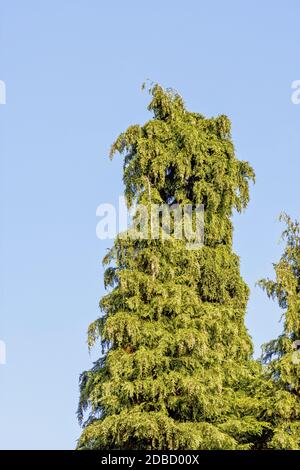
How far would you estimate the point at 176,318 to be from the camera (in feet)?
71.1

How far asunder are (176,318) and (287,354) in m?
3.03

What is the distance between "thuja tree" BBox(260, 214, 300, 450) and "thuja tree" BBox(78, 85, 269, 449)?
1.08 m

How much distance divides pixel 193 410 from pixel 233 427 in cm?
133

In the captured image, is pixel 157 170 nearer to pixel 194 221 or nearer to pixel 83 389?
pixel 194 221

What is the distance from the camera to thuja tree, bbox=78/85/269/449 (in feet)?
67.8

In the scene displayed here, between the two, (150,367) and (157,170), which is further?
(157,170)

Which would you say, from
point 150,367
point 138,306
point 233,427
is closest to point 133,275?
point 138,306

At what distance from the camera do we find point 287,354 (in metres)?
20.8

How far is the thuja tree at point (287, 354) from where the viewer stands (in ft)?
66.3

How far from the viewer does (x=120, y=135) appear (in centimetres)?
2558

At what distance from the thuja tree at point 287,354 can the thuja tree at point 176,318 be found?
1083 mm

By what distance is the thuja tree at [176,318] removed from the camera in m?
20.7
